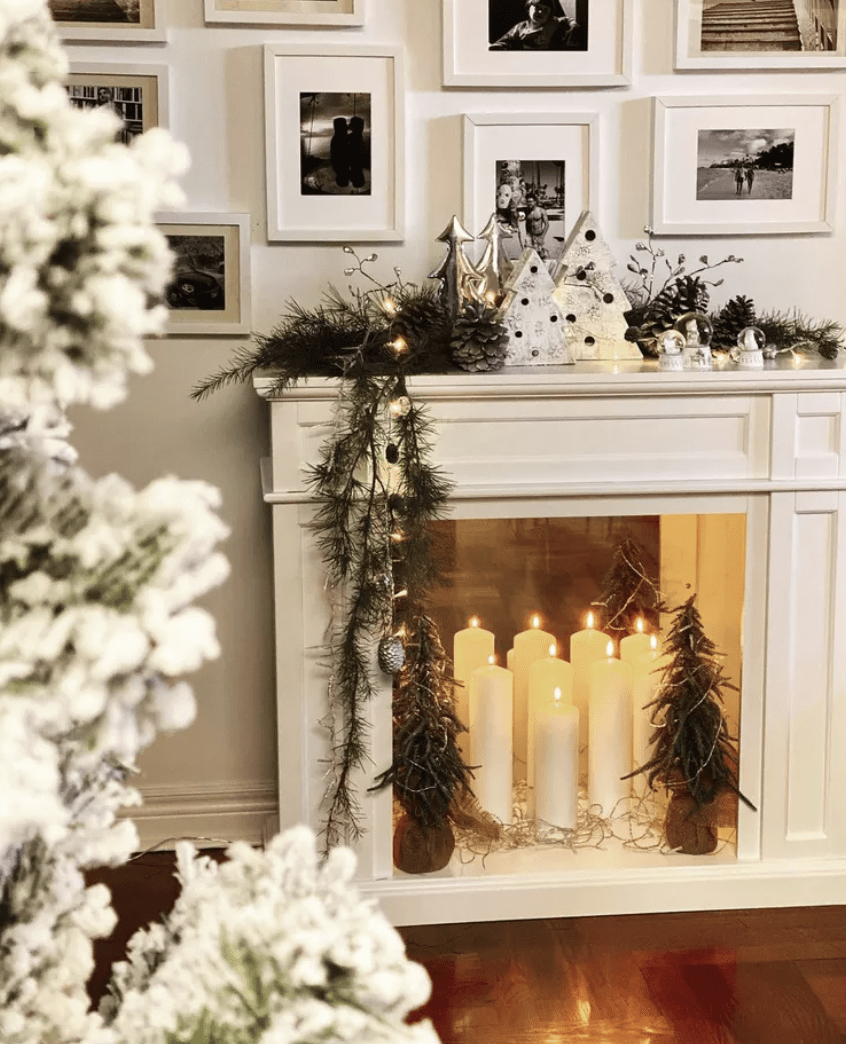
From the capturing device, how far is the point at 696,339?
224 cm

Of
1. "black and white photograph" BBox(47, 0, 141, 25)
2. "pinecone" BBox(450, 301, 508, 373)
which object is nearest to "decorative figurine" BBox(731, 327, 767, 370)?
"pinecone" BBox(450, 301, 508, 373)

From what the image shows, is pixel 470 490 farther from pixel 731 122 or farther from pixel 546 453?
pixel 731 122

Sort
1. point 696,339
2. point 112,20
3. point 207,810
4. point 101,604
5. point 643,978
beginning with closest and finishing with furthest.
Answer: point 101,604 → point 643,978 → point 696,339 → point 112,20 → point 207,810

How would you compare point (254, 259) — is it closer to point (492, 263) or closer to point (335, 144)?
point (335, 144)

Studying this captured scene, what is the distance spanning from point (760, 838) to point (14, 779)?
6.96 ft

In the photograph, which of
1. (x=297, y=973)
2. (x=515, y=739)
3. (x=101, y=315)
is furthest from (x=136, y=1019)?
(x=515, y=739)

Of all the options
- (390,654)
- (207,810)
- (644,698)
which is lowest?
(207,810)

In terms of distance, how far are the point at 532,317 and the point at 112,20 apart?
100 centimetres

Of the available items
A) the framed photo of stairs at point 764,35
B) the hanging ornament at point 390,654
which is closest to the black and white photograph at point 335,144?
the framed photo of stairs at point 764,35

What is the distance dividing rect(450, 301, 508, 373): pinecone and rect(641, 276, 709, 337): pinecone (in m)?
0.37

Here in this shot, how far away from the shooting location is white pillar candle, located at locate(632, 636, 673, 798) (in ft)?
7.88

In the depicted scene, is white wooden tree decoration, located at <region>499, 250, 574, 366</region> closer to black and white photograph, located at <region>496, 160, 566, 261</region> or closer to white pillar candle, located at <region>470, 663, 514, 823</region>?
black and white photograph, located at <region>496, 160, 566, 261</region>

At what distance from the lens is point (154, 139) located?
1.48ft

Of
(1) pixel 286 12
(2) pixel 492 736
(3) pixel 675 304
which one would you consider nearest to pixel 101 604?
(2) pixel 492 736
